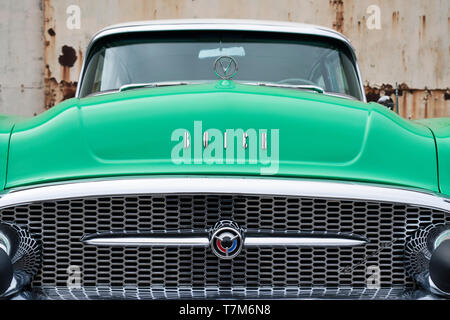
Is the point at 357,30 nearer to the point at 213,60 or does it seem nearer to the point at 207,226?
the point at 213,60

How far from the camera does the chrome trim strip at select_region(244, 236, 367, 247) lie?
192cm

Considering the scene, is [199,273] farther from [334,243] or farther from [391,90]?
[391,90]

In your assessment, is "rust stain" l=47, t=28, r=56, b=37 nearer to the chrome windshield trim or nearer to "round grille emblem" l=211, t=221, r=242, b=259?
the chrome windshield trim

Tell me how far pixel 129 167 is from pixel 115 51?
1555 millimetres

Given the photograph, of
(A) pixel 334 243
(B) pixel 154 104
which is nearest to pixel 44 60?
(B) pixel 154 104

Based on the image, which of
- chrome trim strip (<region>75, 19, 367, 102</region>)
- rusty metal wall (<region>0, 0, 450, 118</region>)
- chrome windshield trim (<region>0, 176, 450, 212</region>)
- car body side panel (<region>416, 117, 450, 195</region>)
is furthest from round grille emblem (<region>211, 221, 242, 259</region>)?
rusty metal wall (<region>0, 0, 450, 118</region>)

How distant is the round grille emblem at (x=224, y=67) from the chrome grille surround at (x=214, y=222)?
2.74ft

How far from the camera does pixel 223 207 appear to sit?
1.92 metres

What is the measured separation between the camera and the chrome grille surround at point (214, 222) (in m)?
1.92

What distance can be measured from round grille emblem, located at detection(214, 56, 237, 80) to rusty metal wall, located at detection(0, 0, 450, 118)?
5400mm

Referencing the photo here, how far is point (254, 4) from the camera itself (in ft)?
26.3

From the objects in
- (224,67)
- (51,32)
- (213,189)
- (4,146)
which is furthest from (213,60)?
(51,32)

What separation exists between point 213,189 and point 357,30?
680 cm

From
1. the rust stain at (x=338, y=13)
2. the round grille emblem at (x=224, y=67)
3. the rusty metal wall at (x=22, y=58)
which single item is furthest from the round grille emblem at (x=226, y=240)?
the rust stain at (x=338, y=13)
